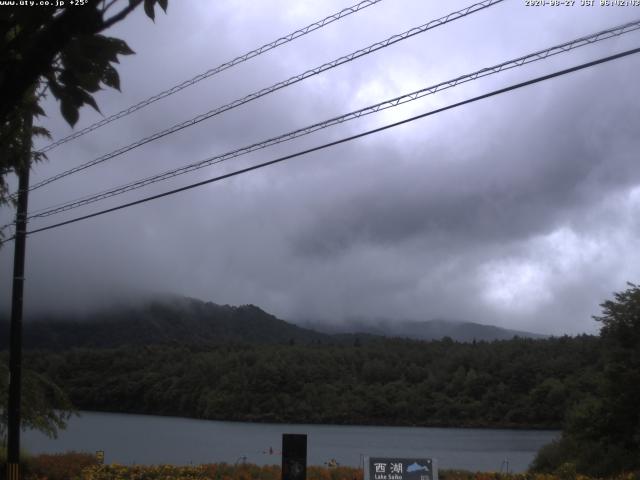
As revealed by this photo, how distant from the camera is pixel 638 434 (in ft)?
75.5

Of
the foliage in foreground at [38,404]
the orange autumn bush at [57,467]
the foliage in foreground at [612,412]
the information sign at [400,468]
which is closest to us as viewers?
the information sign at [400,468]

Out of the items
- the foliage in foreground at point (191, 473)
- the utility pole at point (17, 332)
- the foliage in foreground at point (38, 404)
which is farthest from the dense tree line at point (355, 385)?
the utility pole at point (17, 332)

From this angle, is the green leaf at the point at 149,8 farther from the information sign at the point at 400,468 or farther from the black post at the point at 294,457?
the information sign at the point at 400,468

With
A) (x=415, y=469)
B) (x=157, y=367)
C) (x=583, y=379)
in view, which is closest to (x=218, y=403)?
(x=157, y=367)

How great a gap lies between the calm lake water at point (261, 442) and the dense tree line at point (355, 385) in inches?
48.7

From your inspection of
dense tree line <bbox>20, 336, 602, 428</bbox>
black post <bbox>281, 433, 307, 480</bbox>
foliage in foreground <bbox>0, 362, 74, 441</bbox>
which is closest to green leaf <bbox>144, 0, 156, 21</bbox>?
black post <bbox>281, 433, 307, 480</bbox>

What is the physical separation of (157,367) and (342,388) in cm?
1204

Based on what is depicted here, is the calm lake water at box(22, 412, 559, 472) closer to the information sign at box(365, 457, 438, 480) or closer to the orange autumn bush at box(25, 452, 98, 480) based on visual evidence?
the orange autumn bush at box(25, 452, 98, 480)

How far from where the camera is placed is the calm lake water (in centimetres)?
2888

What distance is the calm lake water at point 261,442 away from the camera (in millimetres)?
28875

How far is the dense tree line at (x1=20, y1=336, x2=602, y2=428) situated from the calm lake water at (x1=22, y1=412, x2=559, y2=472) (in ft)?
4.06

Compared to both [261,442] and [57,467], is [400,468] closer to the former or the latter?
[57,467]

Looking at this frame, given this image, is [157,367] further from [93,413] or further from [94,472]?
[94,472]

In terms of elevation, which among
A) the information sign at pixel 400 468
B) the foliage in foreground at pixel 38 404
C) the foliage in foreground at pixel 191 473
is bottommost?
the foliage in foreground at pixel 191 473
